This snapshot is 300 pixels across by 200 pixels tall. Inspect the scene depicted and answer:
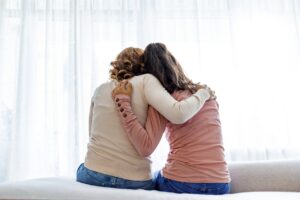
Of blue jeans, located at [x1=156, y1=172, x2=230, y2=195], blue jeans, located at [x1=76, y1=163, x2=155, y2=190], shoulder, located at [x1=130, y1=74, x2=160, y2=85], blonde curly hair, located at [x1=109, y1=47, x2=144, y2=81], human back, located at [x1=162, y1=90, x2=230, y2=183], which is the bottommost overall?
blue jeans, located at [x1=156, y1=172, x2=230, y2=195]

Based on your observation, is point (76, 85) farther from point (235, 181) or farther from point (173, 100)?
point (235, 181)

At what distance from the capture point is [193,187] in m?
1.15

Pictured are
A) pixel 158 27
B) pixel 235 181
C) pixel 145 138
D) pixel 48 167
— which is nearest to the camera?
pixel 145 138

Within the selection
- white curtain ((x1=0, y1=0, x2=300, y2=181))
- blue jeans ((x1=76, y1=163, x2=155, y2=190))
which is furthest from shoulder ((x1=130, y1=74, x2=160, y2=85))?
white curtain ((x1=0, y1=0, x2=300, y2=181))

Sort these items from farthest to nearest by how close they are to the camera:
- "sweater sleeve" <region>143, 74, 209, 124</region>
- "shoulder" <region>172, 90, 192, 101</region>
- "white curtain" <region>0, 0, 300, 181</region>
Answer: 1. "white curtain" <region>0, 0, 300, 181</region>
2. "shoulder" <region>172, 90, 192, 101</region>
3. "sweater sleeve" <region>143, 74, 209, 124</region>

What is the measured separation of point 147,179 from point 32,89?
130 cm

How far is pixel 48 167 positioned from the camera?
6.66 feet

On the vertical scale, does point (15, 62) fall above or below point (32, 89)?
above

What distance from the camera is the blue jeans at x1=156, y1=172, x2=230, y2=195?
1154 mm

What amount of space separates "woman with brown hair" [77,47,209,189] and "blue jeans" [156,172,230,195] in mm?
62

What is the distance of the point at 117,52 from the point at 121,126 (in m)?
1.09

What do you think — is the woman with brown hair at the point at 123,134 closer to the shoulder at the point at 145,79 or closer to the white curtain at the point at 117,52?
the shoulder at the point at 145,79

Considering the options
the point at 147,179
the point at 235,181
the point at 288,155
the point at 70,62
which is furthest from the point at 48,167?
the point at 288,155

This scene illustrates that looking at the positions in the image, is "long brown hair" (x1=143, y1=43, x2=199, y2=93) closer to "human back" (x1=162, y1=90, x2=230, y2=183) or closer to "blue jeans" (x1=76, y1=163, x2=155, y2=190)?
"human back" (x1=162, y1=90, x2=230, y2=183)
